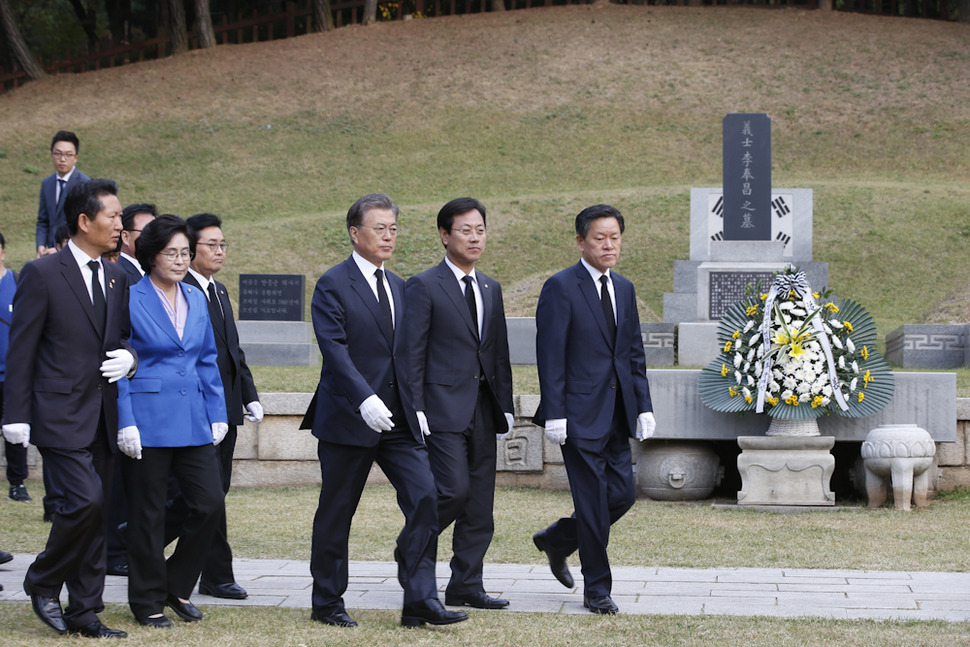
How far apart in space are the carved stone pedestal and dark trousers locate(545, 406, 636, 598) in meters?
3.01

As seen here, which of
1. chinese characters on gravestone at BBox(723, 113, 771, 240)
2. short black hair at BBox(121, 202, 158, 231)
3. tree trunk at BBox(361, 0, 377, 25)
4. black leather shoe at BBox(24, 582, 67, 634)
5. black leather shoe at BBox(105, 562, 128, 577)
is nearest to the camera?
black leather shoe at BBox(24, 582, 67, 634)

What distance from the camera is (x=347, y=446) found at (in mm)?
4676

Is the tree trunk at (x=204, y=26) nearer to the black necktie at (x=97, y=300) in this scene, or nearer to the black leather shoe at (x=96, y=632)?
the black necktie at (x=97, y=300)

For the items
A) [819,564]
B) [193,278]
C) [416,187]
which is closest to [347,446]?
[193,278]

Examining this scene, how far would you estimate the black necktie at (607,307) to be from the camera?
5.20 metres

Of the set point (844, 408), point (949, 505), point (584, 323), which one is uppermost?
point (584, 323)

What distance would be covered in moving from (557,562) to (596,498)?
1.63 ft

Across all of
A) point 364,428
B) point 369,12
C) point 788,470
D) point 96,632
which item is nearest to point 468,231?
point 364,428

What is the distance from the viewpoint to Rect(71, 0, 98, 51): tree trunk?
35.7 metres

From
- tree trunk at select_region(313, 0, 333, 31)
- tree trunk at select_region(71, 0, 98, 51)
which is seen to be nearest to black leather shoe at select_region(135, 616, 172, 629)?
tree trunk at select_region(313, 0, 333, 31)

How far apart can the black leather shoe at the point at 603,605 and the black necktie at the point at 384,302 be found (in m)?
1.46

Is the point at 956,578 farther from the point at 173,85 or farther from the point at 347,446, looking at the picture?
the point at 173,85

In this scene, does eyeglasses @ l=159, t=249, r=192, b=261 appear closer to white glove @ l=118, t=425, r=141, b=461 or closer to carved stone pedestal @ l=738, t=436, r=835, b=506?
white glove @ l=118, t=425, r=141, b=461

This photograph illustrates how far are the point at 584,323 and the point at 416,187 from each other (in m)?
20.3
